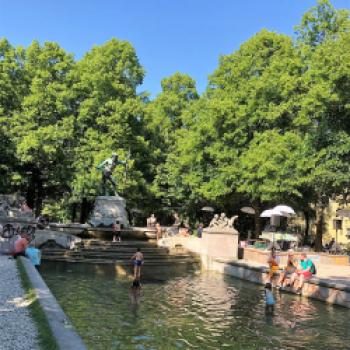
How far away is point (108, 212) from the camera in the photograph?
27969 mm

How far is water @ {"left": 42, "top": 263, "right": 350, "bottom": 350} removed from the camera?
9.08m

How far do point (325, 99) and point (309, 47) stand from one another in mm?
5922

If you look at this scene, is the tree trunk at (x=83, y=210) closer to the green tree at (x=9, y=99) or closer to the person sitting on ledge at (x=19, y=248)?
the green tree at (x=9, y=99)

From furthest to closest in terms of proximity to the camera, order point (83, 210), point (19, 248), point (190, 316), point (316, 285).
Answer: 1. point (83, 210)
2. point (19, 248)
3. point (316, 285)
4. point (190, 316)

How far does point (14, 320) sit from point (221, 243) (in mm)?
15792

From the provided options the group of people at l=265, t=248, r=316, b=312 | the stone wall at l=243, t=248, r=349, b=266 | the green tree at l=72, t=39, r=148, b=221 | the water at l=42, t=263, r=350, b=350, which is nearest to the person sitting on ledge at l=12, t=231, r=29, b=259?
the water at l=42, t=263, r=350, b=350

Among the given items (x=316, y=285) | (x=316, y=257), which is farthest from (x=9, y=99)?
(x=316, y=285)

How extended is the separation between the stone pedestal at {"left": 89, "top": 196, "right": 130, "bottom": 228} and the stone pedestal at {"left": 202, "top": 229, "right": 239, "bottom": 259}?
6.94 metres

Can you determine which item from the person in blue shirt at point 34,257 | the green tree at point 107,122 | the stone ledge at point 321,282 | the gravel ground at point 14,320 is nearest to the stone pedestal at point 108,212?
the green tree at point 107,122

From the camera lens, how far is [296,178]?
91.8 feet

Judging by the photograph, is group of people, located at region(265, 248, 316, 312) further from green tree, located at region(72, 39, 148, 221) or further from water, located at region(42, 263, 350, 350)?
green tree, located at region(72, 39, 148, 221)

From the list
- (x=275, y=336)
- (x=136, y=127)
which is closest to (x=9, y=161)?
(x=136, y=127)

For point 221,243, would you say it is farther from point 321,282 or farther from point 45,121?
point 45,121

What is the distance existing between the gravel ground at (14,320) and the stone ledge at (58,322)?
0.95ft
